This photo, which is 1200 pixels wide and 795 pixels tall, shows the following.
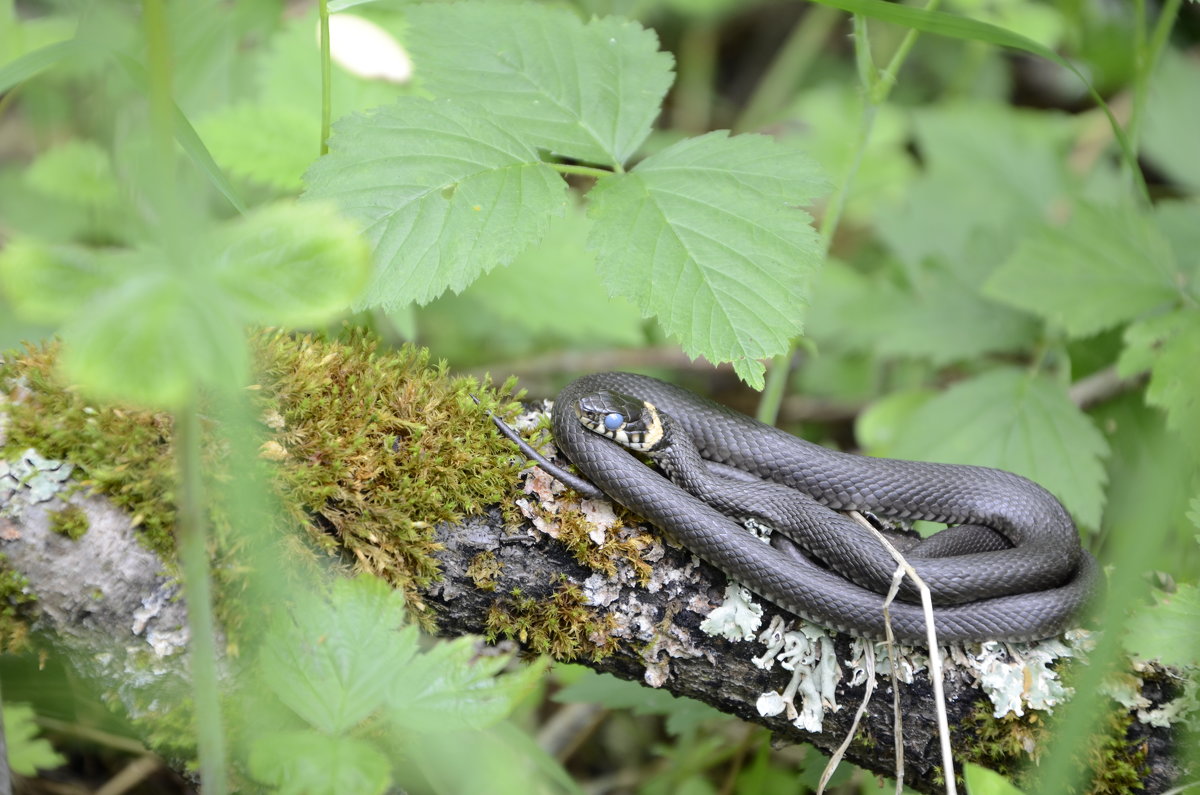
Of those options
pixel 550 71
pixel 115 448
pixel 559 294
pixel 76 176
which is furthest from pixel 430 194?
pixel 76 176

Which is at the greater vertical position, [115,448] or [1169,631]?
[115,448]

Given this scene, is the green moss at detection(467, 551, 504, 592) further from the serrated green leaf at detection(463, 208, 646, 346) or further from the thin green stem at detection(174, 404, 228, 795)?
the serrated green leaf at detection(463, 208, 646, 346)

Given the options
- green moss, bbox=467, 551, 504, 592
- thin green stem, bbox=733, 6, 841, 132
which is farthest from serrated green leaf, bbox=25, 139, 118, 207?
thin green stem, bbox=733, 6, 841, 132

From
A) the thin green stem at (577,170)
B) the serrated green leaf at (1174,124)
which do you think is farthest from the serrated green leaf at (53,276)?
the serrated green leaf at (1174,124)

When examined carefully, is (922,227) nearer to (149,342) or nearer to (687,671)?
(687,671)

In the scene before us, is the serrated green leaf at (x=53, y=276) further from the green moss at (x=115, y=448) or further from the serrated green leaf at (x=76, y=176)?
the serrated green leaf at (x=76, y=176)

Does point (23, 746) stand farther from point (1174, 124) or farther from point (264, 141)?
point (1174, 124)

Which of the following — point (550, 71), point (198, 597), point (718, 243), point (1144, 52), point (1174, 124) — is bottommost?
A: point (198, 597)

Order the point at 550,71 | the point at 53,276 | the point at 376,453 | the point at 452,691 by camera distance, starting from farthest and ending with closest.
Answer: the point at 550,71, the point at 376,453, the point at 452,691, the point at 53,276
